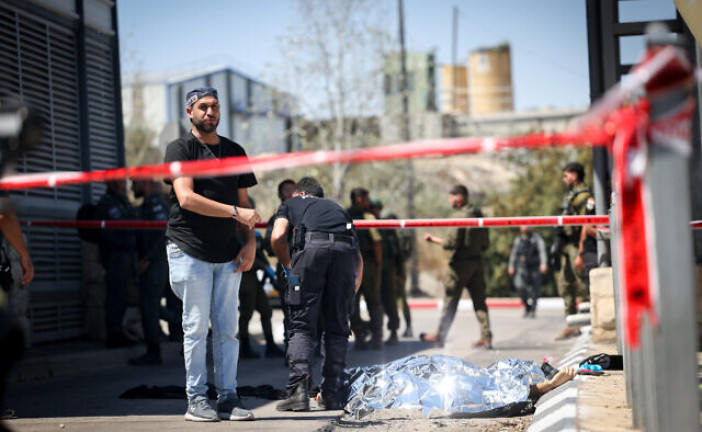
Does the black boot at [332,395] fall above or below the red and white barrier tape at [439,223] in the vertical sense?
below

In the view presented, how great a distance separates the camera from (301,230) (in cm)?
682

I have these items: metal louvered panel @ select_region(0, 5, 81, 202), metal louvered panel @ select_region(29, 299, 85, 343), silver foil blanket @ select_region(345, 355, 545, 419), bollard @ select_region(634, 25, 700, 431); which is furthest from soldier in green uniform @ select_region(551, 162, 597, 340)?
bollard @ select_region(634, 25, 700, 431)

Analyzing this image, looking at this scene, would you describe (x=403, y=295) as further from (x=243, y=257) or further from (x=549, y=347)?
(x=243, y=257)

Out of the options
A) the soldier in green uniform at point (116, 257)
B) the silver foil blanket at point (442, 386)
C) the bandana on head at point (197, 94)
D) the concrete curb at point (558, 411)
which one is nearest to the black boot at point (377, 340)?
the soldier in green uniform at point (116, 257)

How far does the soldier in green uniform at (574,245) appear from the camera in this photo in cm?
1036

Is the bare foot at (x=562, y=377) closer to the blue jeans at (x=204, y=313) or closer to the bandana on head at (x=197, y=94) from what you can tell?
the blue jeans at (x=204, y=313)

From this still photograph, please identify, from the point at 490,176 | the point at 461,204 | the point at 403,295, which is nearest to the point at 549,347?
the point at 461,204

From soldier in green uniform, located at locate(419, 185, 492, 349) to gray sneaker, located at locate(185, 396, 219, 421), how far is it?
5305 millimetres

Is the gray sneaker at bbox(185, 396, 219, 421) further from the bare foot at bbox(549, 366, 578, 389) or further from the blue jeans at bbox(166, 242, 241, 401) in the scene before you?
the bare foot at bbox(549, 366, 578, 389)

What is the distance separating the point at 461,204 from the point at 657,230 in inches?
322

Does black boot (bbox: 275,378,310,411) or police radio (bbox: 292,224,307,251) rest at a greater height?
police radio (bbox: 292,224,307,251)

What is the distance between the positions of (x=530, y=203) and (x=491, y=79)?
43080mm

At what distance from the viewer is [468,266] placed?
36.0 feet

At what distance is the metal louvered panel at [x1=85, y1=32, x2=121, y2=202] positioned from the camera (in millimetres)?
11914
